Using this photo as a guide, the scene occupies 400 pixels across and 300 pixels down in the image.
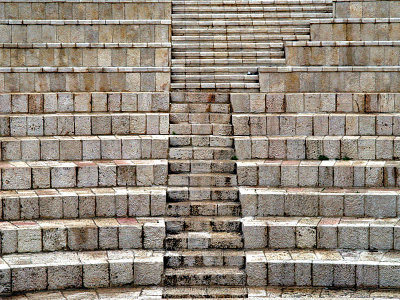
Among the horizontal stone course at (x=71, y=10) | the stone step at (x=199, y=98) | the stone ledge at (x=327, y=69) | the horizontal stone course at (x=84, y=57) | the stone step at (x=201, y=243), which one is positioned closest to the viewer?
the stone step at (x=201, y=243)

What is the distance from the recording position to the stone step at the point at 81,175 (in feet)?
34.0

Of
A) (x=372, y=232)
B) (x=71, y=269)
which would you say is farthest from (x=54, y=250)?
(x=372, y=232)

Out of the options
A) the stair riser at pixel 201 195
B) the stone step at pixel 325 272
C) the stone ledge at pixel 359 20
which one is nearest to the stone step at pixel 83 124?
the stair riser at pixel 201 195

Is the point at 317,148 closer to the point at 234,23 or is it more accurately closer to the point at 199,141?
the point at 199,141

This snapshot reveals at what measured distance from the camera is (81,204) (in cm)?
990

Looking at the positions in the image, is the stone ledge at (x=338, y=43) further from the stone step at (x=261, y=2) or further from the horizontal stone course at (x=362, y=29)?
the stone step at (x=261, y=2)

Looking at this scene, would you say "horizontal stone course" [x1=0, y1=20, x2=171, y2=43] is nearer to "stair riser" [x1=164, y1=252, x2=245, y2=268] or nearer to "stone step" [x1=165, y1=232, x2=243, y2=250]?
"stone step" [x1=165, y1=232, x2=243, y2=250]

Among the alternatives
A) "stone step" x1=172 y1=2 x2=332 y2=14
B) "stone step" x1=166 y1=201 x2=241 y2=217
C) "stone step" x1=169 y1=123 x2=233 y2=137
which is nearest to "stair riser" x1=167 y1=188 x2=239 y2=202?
"stone step" x1=166 y1=201 x2=241 y2=217

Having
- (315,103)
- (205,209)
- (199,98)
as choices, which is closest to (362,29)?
(315,103)

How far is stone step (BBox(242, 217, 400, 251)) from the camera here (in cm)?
943

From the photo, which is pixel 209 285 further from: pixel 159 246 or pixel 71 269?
pixel 71 269

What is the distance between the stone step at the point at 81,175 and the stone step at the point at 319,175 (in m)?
1.40

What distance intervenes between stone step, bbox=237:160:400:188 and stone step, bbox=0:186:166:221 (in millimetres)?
1511

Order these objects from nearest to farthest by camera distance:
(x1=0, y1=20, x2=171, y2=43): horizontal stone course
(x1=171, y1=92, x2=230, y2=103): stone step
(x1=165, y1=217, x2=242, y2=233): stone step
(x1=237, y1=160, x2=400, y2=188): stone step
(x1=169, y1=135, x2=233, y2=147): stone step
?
(x1=165, y1=217, x2=242, y2=233): stone step
(x1=237, y1=160, x2=400, y2=188): stone step
(x1=169, y1=135, x2=233, y2=147): stone step
(x1=171, y1=92, x2=230, y2=103): stone step
(x1=0, y1=20, x2=171, y2=43): horizontal stone course
